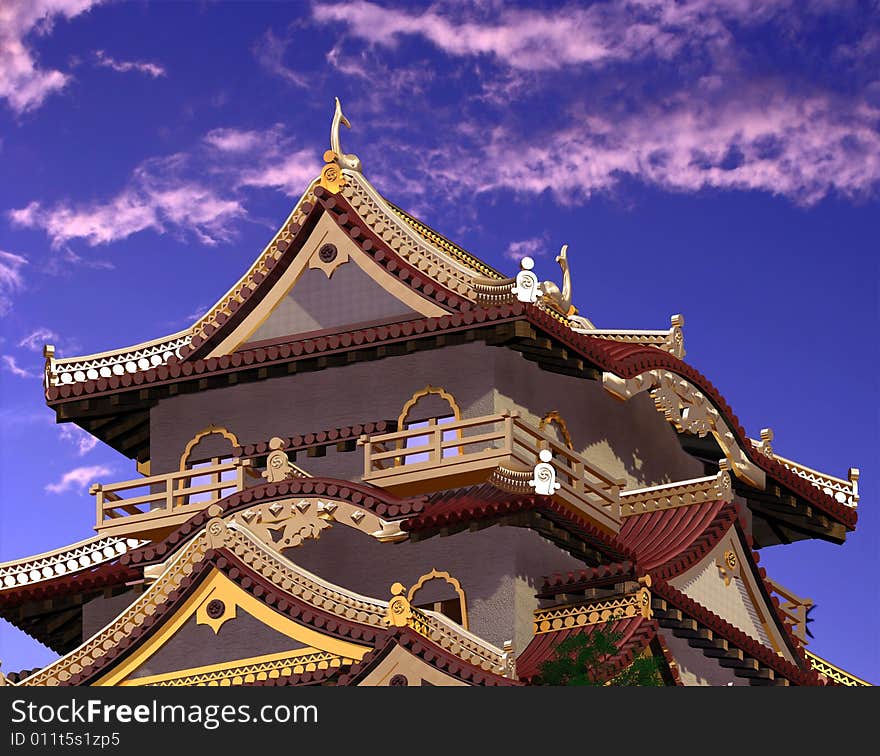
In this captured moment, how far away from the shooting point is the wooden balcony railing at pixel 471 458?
43.3 m

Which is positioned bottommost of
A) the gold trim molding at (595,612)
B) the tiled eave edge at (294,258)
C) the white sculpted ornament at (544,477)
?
the gold trim molding at (595,612)

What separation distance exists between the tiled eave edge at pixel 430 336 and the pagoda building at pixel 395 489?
5 centimetres

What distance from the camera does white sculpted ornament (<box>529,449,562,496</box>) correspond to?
139 ft

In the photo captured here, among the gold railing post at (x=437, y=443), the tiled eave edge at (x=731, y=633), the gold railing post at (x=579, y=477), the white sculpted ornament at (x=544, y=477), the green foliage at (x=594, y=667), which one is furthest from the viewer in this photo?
the gold railing post at (x=579, y=477)

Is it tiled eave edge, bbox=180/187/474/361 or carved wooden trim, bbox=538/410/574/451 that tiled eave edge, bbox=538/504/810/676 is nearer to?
carved wooden trim, bbox=538/410/574/451

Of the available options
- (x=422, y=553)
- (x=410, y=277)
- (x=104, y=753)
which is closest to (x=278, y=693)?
(x=104, y=753)

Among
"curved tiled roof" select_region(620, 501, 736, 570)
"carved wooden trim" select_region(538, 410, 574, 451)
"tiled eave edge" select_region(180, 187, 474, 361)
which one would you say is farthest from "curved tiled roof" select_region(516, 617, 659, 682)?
"tiled eave edge" select_region(180, 187, 474, 361)

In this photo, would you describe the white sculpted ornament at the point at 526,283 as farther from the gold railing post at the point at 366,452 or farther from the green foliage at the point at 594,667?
the green foliage at the point at 594,667

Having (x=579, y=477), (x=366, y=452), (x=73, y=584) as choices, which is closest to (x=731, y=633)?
(x=579, y=477)

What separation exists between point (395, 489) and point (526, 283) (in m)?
4.45

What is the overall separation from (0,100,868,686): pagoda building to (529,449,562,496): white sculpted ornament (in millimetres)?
49

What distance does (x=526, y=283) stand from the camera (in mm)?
44156

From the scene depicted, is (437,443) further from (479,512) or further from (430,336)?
(430,336)

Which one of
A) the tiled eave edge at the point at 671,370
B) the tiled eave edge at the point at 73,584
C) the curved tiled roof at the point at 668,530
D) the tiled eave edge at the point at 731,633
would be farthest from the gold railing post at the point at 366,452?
the tiled eave edge at the point at 731,633
